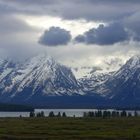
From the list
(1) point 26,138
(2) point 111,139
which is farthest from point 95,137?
(1) point 26,138

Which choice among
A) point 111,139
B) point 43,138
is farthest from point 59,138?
point 111,139

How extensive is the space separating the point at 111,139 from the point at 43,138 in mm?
Result: 16381

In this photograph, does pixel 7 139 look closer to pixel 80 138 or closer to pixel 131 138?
pixel 80 138

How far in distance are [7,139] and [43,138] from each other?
8.64 m

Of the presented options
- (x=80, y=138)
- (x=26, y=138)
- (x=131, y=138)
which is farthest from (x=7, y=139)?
(x=131, y=138)

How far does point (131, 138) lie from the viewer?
13188 cm

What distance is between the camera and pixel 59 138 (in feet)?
437

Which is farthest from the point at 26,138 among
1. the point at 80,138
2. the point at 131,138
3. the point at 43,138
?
the point at 131,138

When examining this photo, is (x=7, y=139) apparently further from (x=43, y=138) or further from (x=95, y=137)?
(x=95, y=137)

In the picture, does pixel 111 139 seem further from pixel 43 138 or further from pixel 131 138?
pixel 43 138

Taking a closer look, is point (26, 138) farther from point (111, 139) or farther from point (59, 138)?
point (111, 139)

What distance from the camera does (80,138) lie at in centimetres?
13312

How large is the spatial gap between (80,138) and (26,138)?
511 inches

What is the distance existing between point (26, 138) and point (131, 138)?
25.1 metres
